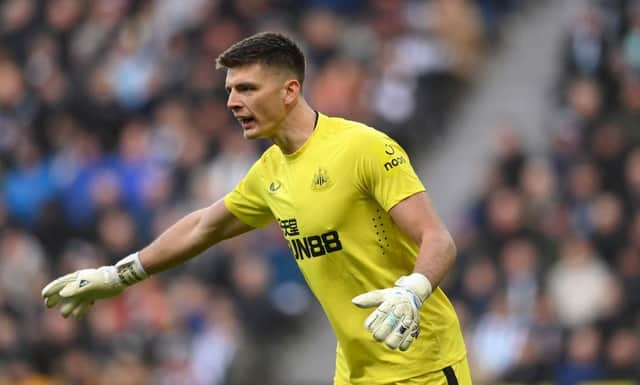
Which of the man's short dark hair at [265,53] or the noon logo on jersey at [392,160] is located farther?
the man's short dark hair at [265,53]

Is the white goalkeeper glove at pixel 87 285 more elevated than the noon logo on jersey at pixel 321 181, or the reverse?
the noon logo on jersey at pixel 321 181

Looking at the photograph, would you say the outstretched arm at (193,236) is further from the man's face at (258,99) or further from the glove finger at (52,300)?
the man's face at (258,99)

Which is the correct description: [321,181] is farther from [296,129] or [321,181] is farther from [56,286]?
[56,286]

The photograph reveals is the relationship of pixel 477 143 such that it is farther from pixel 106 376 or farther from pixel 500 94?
pixel 106 376

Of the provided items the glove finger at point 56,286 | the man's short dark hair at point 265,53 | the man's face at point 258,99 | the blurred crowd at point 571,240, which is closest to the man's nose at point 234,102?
the man's face at point 258,99

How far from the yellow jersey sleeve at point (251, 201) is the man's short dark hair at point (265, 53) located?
0.52 metres

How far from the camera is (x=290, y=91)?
6.69 metres

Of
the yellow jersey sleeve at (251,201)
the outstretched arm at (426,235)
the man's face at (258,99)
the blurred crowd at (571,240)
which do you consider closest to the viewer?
the outstretched arm at (426,235)

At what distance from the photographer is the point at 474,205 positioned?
42.6 ft

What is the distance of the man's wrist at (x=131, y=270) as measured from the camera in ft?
24.1

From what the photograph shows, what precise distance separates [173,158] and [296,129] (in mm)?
8681

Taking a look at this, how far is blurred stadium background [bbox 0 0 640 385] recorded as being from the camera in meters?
11.8

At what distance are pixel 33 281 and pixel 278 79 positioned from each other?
8.95m

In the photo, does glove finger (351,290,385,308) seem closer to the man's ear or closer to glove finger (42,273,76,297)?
the man's ear
